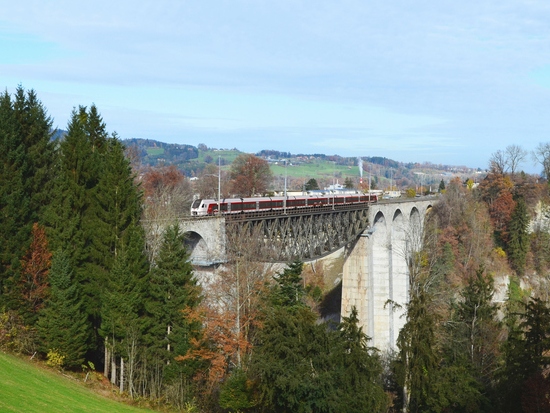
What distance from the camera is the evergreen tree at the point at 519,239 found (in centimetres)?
9244

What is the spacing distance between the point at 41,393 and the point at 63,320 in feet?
27.2

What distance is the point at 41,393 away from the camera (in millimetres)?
27500

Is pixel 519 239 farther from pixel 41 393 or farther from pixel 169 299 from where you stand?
pixel 41 393

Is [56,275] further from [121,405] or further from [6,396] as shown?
[6,396]

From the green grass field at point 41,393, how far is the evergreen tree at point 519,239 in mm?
71694

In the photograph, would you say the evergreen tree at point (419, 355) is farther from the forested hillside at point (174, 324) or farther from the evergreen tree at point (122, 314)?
the evergreen tree at point (122, 314)

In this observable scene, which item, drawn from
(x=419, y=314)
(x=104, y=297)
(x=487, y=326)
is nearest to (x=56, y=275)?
(x=104, y=297)

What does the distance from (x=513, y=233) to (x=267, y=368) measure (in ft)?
234

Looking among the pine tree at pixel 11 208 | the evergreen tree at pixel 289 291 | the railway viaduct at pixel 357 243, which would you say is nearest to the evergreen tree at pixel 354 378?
the evergreen tree at pixel 289 291

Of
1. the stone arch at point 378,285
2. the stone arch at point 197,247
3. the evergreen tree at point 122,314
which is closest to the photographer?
the evergreen tree at point 122,314

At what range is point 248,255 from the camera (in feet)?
157

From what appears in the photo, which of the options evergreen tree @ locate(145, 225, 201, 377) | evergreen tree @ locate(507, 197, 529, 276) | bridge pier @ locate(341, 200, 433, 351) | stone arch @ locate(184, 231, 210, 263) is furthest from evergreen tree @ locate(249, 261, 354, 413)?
evergreen tree @ locate(507, 197, 529, 276)

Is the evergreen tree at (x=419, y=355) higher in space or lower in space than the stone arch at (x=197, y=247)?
lower

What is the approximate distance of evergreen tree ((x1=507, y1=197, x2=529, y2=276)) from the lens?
303 feet
